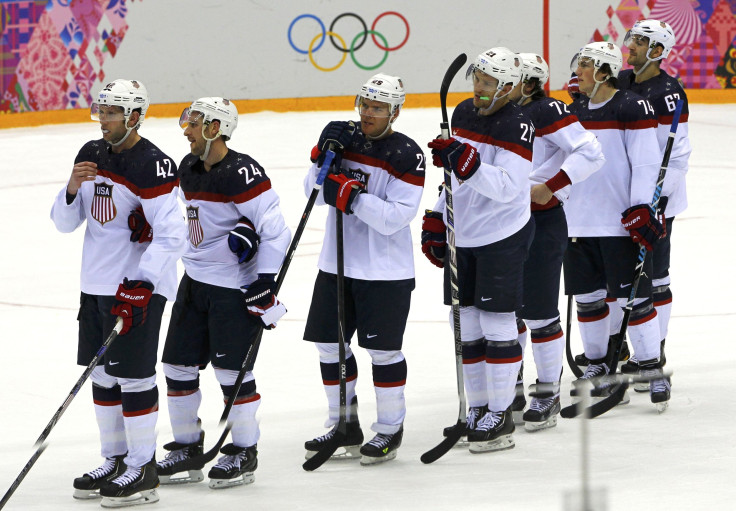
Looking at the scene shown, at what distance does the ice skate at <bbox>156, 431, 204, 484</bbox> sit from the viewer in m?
4.16

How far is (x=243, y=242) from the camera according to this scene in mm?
4043

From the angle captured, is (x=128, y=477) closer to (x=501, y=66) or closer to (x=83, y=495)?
(x=83, y=495)

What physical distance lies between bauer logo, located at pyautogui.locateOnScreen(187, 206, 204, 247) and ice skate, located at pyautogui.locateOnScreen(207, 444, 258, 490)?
27.3 inches

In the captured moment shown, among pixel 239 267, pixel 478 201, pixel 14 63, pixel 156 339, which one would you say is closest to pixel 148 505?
pixel 156 339

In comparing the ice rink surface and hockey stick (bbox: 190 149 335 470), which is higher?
hockey stick (bbox: 190 149 335 470)

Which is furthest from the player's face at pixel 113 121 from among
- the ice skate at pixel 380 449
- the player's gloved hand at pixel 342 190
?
the ice skate at pixel 380 449

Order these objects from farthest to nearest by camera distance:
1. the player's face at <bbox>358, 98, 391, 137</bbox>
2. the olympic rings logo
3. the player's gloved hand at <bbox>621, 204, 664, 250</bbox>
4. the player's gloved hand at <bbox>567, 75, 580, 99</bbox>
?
the olympic rings logo → the player's gloved hand at <bbox>567, 75, 580, 99</bbox> → the player's gloved hand at <bbox>621, 204, 664, 250</bbox> → the player's face at <bbox>358, 98, 391, 137</bbox>

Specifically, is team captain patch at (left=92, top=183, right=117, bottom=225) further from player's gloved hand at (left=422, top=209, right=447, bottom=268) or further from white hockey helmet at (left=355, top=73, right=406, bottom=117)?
player's gloved hand at (left=422, top=209, right=447, bottom=268)

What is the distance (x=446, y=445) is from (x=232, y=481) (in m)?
0.78

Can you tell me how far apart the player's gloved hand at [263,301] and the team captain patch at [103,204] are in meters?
0.51

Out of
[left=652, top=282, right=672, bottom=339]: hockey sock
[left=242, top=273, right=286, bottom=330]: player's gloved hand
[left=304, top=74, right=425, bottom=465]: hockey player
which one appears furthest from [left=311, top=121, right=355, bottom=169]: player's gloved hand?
[left=652, top=282, right=672, bottom=339]: hockey sock

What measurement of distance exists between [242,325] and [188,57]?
919cm

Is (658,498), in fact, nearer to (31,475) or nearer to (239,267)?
(239,267)

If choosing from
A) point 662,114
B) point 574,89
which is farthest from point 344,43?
point 662,114
